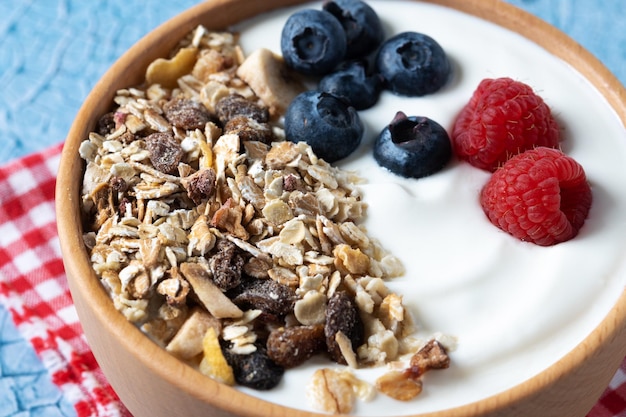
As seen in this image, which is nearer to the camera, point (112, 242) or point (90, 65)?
point (112, 242)

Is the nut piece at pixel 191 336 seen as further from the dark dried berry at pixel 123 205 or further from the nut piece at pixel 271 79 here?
the nut piece at pixel 271 79

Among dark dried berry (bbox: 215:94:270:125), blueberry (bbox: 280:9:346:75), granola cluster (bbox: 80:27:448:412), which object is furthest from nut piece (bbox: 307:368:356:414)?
blueberry (bbox: 280:9:346:75)

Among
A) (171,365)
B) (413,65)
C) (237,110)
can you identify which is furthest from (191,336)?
(413,65)

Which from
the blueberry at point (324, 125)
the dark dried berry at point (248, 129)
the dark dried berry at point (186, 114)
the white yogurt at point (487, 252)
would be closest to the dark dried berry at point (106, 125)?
the dark dried berry at point (186, 114)

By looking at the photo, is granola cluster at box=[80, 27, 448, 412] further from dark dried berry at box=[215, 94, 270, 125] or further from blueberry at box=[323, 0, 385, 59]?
blueberry at box=[323, 0, 385, 59]

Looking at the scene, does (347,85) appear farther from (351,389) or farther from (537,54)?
(351,389)

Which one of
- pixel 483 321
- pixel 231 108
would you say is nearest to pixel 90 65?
pixel 231 108
